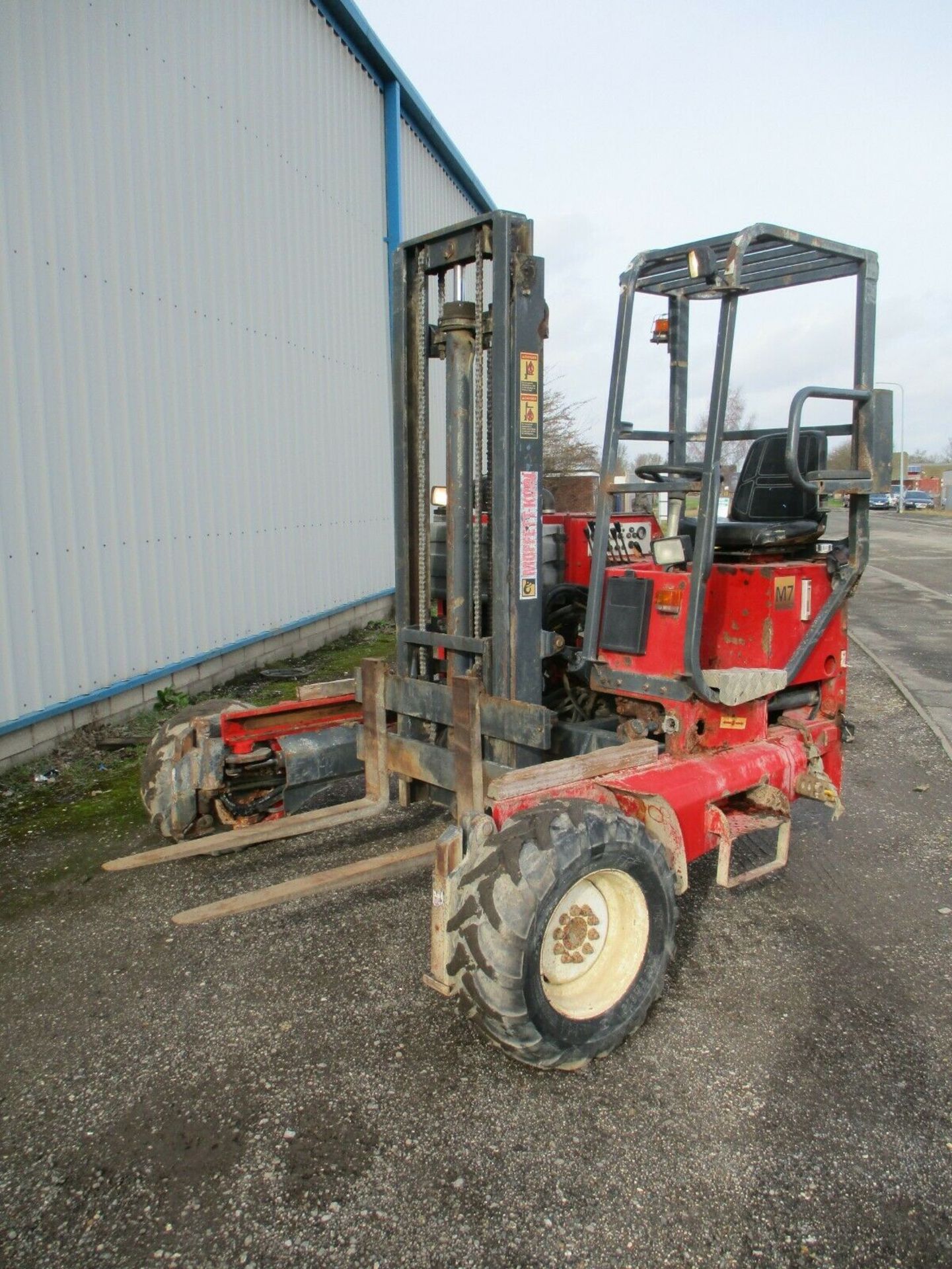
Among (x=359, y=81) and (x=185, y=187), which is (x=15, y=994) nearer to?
(x=185, y=187)

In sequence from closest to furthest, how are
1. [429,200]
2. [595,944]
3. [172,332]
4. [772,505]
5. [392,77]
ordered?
[595,944] → [772,505] → [172,332] → [392,77] → [429,200]

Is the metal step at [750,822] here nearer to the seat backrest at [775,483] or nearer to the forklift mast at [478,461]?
the forklift mast at [478,461]

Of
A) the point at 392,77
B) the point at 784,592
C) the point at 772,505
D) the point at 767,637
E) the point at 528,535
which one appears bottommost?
the point at 767,637

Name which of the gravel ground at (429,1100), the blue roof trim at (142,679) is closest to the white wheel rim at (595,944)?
the gravel ground at (429,1100)

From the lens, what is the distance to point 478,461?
4.29m

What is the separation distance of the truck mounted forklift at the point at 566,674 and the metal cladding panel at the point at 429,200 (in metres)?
8.08

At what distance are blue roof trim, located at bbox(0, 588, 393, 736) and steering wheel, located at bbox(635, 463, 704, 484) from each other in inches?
180

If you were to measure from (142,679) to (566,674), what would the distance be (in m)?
4.36

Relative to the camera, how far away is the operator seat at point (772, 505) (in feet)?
15.7

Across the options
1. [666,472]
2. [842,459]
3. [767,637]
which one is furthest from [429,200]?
[767,637]

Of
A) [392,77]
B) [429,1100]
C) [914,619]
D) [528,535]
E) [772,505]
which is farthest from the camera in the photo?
[914,619]

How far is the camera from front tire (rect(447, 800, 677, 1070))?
10.0ft

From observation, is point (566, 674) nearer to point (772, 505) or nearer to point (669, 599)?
point (669, 599)

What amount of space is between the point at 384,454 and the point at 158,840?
9.34 m
